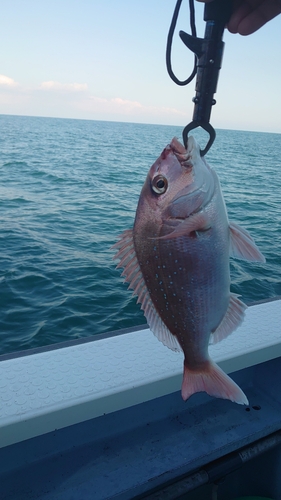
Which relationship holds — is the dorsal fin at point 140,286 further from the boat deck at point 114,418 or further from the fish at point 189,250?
the boat deck at point 114,418

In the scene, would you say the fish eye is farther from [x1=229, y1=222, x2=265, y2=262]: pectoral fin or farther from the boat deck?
the boat deck

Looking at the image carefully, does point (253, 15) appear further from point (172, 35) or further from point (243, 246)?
point (243, 246)

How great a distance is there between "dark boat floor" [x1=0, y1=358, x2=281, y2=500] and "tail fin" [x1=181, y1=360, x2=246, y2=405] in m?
1.00

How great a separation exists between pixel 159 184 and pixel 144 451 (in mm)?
1704

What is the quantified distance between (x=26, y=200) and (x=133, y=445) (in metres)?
12.1

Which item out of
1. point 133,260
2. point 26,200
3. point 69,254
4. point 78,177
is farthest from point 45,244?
point 78,177

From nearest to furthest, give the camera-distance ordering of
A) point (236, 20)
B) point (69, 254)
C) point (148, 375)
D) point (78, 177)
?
point (236, 20), point (148, 375), point (69, 254), point (78, 177)

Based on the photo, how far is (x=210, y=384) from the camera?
5.03 feet

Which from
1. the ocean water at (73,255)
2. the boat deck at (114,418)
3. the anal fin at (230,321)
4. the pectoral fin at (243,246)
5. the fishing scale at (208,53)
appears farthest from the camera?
the ocean water at (73,255)

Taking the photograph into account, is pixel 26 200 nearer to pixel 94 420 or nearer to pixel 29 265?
pixel 29 265

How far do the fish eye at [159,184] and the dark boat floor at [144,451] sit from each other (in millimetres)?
1623

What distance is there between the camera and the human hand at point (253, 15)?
171 cm

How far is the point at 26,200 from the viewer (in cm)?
1359

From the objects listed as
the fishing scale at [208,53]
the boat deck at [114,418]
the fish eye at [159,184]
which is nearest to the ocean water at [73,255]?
the boat deck at [114,418]
